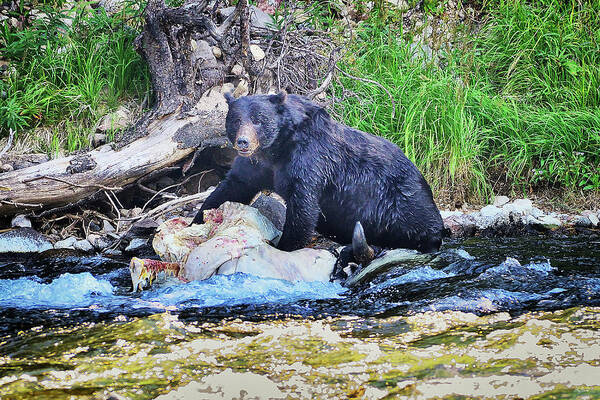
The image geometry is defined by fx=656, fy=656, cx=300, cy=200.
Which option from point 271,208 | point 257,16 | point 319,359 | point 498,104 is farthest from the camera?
point 257,16

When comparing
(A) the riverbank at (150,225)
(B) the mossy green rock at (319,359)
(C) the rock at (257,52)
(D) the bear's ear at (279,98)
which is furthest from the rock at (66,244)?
(C) the rock at (257,52)

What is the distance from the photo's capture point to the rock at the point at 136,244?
15.9 ft

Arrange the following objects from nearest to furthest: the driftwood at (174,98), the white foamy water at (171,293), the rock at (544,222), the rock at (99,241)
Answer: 1. the white foamy water at (171,293)
2. the rock at (99,241)
3. the driftwood at (174,98)
4. the rock at (544,222)

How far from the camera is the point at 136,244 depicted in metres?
4.89

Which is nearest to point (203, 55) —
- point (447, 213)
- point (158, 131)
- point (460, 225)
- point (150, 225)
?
point (158, 131)

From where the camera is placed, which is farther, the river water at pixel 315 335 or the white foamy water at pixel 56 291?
the white foamy water at pixel 56 291

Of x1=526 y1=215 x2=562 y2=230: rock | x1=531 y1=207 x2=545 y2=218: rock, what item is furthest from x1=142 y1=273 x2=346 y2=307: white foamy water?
x1=531 y1=207 x2=545 y2=218: rock

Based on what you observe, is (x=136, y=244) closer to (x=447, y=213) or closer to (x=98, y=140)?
(x=98, y=140)

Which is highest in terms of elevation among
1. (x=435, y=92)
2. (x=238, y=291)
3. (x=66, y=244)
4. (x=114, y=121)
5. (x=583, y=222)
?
(x=114, y=121)

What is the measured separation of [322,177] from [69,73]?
3.44 meters

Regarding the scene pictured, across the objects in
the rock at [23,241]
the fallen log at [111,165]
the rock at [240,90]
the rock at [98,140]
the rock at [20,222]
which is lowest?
the rock at [23,241]

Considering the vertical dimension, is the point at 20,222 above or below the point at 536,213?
above

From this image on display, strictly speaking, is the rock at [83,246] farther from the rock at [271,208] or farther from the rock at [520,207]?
the rock at [520,207]

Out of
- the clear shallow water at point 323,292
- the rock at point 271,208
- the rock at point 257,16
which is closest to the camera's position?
the clear shallow water at point 323,292
